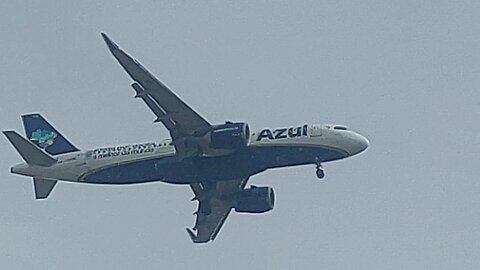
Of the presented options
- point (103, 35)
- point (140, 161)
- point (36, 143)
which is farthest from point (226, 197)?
point (103, 35)

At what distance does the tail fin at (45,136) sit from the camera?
9894 cm

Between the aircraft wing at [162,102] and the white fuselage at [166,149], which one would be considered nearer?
the aircraft wing at [162,102]

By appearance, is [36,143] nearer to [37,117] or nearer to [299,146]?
[37,117]

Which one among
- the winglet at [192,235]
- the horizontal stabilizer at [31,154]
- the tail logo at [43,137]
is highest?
the tail logo at [43,137]

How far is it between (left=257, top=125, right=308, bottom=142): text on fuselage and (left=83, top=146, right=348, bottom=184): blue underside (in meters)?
0.91

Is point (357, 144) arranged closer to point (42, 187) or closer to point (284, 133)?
point (284, 133)

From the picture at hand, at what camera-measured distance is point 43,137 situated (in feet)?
329

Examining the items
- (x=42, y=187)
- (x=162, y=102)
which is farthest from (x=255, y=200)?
(x=42, y=187)

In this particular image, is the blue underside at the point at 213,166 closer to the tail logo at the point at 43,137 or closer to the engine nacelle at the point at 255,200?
the tail logo at the point at 43,137

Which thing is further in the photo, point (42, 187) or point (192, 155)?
point (42, 187)

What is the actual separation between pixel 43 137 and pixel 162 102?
15680 millimetres

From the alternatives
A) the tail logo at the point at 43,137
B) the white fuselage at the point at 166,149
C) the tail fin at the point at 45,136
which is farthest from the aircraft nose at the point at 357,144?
the tail logo at the point at 43,137

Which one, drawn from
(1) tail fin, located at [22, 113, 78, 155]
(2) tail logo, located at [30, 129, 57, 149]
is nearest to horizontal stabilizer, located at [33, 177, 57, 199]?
(1) tail fin, located at [22, 113, 78, 155]

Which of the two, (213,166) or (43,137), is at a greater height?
(43,137)
